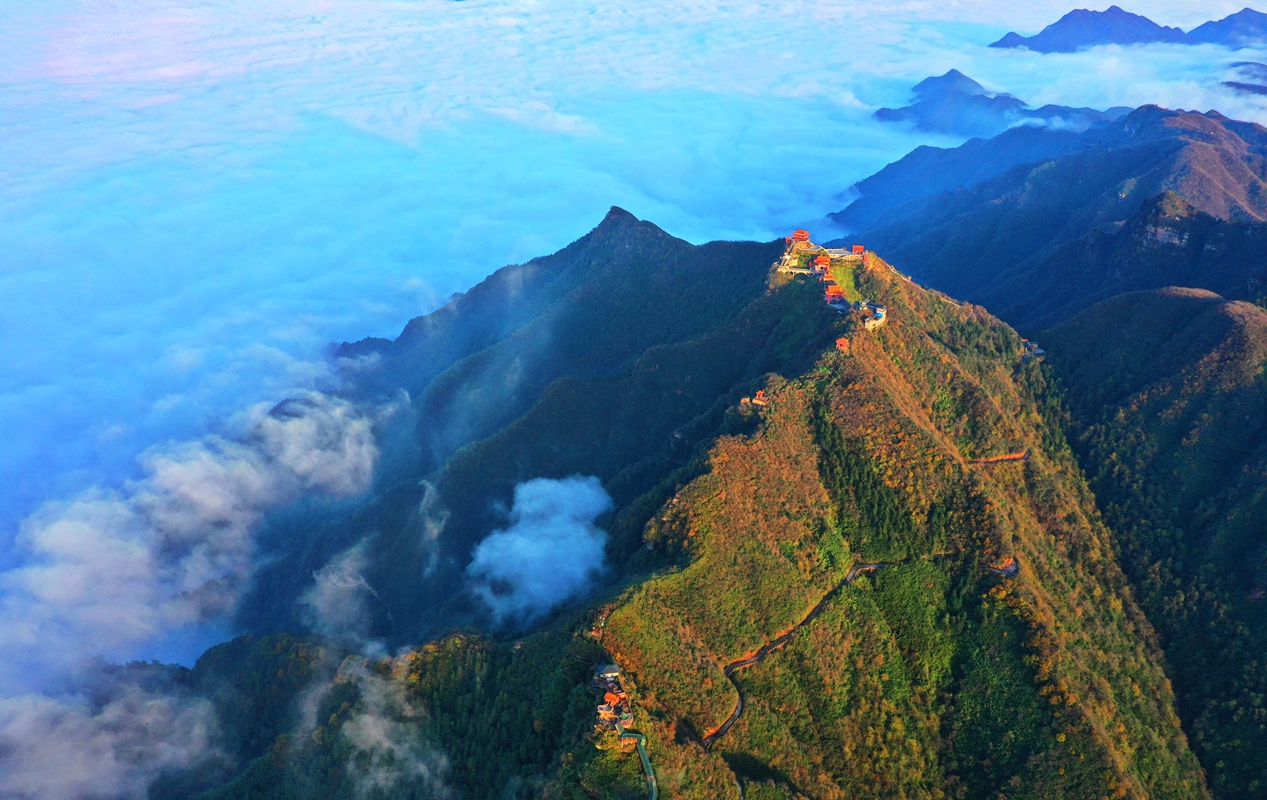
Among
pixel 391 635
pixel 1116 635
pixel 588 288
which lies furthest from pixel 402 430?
pixel 1116 635

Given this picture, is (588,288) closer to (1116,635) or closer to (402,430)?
(402,430)

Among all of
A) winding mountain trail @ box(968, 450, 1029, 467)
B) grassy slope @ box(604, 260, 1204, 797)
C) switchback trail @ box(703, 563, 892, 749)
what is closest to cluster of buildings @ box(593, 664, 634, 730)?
grassy slope @ box(604, 260, 1204, 797)

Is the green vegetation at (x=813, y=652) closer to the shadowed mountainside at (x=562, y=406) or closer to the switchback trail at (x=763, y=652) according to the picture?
the switchback trail at (x=763, y=652)

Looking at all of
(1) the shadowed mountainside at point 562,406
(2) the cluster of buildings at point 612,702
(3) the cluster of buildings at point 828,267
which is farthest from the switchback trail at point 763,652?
(3) the cluster of buildings at point 828,267

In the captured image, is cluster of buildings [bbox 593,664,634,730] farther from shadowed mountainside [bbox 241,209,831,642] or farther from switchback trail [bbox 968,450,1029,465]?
switchback trail [bbox 968,450,1029,465]

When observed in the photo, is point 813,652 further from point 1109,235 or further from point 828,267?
point 1109,235

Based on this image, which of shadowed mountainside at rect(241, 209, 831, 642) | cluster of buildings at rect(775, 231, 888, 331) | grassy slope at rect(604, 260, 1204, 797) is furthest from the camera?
shadowed mountainside at rect(241, 209, 831, 642)
